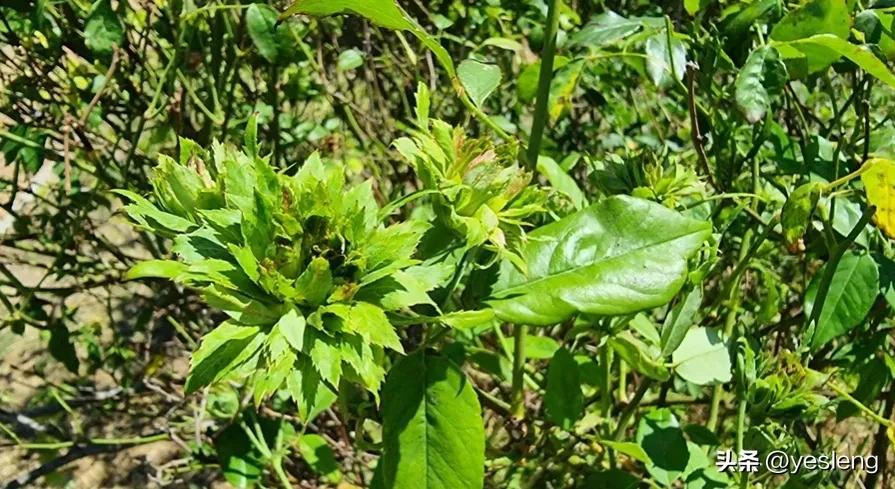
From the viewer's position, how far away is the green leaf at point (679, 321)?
3.34ft

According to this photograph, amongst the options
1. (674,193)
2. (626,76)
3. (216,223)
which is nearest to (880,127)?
(674,193)

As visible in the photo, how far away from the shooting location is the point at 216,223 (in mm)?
728

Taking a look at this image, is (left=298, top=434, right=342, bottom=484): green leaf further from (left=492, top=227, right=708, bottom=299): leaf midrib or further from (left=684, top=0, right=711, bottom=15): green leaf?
(left=684, top=0, right=711, bottom=15): green leaf

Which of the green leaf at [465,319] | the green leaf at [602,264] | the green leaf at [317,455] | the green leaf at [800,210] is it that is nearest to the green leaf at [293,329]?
the green leaf at [465,319]

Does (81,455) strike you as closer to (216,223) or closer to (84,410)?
(84,410)

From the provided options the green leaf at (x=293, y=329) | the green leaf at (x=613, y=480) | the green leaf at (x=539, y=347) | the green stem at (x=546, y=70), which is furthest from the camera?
the green leaf at (x=539, y=347)

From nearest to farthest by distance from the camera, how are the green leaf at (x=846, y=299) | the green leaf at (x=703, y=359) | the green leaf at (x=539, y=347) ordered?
the green leaf at (x=846, y=299) < the green leaf at (x=703, y=359) < the green leaf at (x=539, y=347)

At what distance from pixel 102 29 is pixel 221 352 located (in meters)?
0.93

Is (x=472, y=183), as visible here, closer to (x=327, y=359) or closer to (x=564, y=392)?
(x=327, y=359)

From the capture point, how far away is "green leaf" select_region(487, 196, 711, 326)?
2.71ft

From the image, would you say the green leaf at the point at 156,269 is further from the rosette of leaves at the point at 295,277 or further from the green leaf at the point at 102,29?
the green leaf at the point at 102,29

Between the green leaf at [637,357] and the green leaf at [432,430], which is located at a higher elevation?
the green leaf at [432,430]

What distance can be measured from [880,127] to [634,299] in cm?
67

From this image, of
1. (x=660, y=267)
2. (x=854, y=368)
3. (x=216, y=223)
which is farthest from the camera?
(x=854, y=368)
